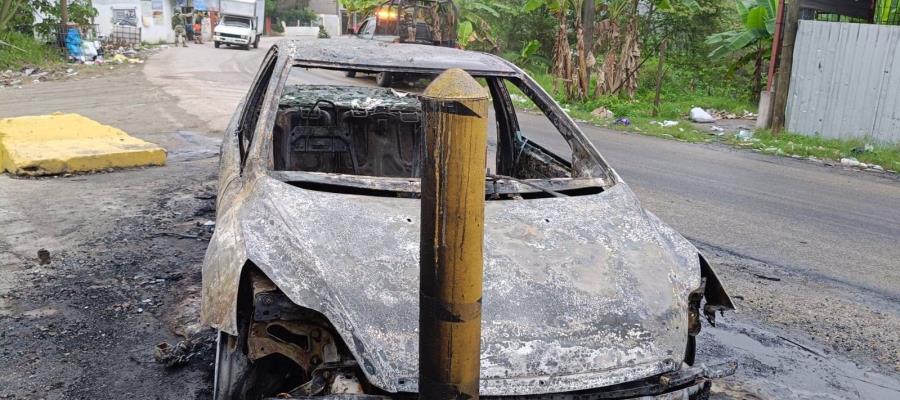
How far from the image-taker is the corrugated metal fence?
1227 cm

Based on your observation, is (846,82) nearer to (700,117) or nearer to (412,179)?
(700,117)

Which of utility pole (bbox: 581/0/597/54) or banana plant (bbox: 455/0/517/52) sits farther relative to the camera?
banana plant (bbox: 455/0/517/52)

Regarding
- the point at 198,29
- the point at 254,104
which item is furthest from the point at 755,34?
the point at 198,29

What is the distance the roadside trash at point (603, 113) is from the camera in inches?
612

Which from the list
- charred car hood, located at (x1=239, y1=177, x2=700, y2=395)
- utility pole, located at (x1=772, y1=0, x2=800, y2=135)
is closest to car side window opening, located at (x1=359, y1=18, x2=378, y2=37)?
utility pole, located at (x1=772, y1=0, x2=800, y2=135)

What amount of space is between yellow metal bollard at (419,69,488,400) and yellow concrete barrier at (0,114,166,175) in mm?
6865

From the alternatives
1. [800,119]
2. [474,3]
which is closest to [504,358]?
[800,119]

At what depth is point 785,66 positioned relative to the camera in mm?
13430

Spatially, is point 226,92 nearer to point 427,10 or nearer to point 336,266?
point 427,10

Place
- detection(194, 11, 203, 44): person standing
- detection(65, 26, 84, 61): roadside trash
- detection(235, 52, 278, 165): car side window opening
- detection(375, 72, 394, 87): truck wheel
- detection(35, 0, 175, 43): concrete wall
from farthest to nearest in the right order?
detection(194, 11, 203, 44): person standing
detection(35, 0, 175, 43): concrete wall
detection(65, 26, 84, 61): roadside trash
detection(235, 52, 278, 165): car side window opening
detection(375, 72, 394, 87): truck wheel

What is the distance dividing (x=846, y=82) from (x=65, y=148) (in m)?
12.1

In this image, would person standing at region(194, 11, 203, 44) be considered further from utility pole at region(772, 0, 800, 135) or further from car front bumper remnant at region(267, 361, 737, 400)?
car front bumper remnant at region(267, 361, 737, 400)

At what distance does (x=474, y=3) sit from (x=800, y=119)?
36.1 ft

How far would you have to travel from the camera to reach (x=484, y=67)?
4.38 m
